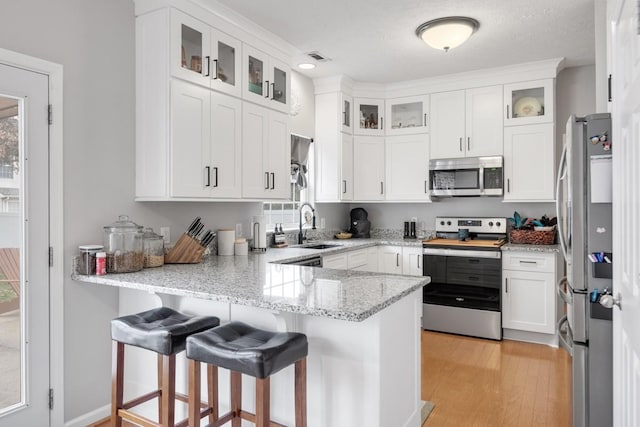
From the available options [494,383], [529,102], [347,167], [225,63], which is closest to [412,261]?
[347,167]

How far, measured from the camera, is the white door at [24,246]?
213 centimetres

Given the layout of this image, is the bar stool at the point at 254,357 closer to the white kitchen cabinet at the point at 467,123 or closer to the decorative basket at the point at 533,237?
the decorative basket at the point at 533,237

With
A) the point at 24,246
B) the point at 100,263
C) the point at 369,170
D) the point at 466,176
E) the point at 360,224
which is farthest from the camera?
the point at 360,224

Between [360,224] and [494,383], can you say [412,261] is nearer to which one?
[360,224]

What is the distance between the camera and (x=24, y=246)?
220 centimetres

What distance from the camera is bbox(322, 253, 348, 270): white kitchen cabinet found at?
12.3 ft

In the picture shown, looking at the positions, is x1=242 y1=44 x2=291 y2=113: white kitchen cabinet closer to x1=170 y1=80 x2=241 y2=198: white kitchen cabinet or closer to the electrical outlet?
x1=170 y1=80 x2=241 y2=198: white kitchen cabinet

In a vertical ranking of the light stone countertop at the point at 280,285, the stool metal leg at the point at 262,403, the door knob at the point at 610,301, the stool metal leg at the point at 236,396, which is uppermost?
the door knob at the point at 610,301

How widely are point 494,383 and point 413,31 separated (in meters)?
2.75

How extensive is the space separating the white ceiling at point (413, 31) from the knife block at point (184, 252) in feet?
5.40

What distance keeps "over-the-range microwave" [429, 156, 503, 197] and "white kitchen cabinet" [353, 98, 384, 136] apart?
755 millimetres

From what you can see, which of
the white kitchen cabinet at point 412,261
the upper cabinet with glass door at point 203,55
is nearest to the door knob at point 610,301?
the upper cabinet with glass door at point 203,55

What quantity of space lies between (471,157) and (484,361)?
205 cm

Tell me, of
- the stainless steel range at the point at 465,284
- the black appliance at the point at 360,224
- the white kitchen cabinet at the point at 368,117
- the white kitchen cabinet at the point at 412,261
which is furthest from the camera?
the black appliance at the point at 360,224
